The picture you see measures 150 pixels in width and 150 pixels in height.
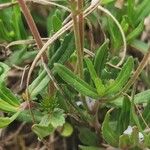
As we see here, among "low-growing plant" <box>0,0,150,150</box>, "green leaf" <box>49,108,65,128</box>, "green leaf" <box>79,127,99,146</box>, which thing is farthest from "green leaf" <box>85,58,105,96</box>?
"green leaf" <box>79,127,99,146</box>

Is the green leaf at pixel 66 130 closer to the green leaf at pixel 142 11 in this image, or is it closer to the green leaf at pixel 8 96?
the green leaf at pixel 8 96

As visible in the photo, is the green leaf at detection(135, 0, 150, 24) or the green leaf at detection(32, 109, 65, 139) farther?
the green leaf at detection(135, 0, 150, 24)

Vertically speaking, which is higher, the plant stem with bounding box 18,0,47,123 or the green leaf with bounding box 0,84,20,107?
the plant stem with bounding box 18,0,47,123

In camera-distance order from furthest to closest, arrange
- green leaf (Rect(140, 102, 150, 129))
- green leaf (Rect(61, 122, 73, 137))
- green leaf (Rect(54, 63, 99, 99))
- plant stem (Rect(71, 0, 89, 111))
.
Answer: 1. green leaf (Rect(61, 122, 73, 137))
2. green leaf (Rect(140, 102, 150, 129))
3. green leaf (Rect(54, 63, 99, 99))
4. plant stem (Rect(71, 0, 89, 111))

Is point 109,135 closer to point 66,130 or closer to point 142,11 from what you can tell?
point 66,130

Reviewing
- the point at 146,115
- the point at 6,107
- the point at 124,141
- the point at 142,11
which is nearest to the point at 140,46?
the point at 142,11

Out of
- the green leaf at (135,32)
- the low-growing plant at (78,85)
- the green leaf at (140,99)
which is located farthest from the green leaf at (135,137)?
the green leaf at (135,32)

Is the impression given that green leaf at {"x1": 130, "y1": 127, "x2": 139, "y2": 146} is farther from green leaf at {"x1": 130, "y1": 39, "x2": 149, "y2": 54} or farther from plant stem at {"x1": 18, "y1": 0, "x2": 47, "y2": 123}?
green leaf at {"x1": 130, "y1": 39, "x2": 149, "y2": 54}
